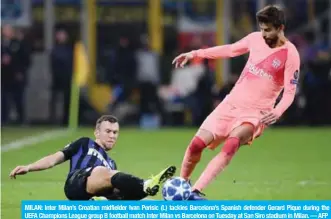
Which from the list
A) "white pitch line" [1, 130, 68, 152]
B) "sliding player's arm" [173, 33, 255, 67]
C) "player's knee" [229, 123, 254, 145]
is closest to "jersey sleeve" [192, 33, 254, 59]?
"sliding player's arm" [173, 33, 255, 67]

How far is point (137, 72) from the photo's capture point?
28.0m

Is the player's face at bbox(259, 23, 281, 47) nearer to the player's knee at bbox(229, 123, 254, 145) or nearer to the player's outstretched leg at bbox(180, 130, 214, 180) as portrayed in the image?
the player's knee at bbox(229, 123, 254, 145)

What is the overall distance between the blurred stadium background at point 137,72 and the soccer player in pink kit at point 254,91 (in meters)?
7.94

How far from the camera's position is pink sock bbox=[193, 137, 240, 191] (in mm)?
12930

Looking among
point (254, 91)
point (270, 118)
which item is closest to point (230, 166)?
point (254, 91)

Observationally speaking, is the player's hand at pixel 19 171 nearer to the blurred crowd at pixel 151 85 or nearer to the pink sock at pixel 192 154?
the pink sock at pixel 192 154

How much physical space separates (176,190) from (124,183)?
0.59 m

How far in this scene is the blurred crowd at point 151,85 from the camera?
27.5 m

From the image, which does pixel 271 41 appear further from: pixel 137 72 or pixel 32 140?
pixel 137 72

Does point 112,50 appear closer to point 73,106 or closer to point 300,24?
point 73,106

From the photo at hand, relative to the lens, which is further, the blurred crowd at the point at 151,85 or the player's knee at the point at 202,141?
the blurred crowd at the point at 151,85

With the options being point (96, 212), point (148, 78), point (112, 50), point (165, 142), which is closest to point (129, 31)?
point (112, 50)
